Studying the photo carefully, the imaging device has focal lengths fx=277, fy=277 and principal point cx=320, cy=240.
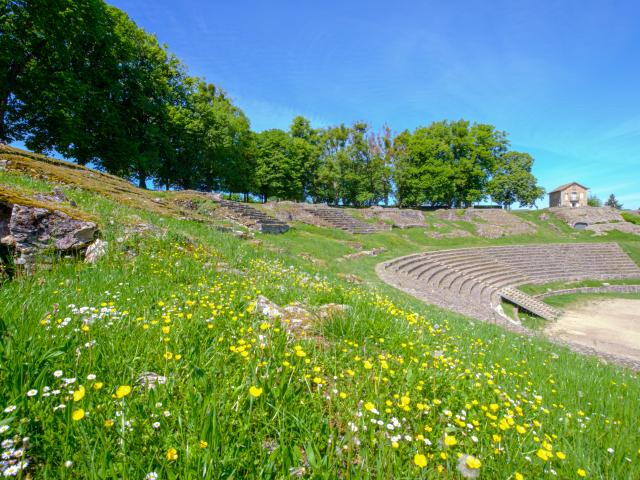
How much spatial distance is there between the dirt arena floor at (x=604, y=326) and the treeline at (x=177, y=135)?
31.6 m

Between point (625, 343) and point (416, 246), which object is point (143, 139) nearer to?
point (416, 246)

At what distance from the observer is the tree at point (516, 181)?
5531cm

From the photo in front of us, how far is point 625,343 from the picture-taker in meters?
13.5

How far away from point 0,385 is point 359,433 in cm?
219

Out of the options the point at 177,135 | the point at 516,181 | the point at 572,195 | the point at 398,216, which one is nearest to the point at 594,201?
the point at 572,195

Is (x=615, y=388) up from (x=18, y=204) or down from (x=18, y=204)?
down

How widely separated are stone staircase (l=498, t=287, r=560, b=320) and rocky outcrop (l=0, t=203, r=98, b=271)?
23732mm

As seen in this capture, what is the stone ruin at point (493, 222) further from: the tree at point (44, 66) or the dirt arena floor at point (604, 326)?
the tree at point (44, 66)

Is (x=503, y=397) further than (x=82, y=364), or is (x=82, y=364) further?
(x=503, y=397)

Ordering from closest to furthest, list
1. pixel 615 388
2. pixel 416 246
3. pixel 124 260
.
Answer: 1. pixel 615 388
2. pixel 124 260
3. pixel 416 246

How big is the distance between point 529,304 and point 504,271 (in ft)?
22.8

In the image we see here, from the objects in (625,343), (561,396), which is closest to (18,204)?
(561,396)

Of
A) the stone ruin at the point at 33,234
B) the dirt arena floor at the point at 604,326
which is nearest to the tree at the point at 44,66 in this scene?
the stone ruin at the point at 33,234

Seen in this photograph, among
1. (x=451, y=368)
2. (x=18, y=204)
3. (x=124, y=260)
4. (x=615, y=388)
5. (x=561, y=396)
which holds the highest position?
(x=18, y=204)
